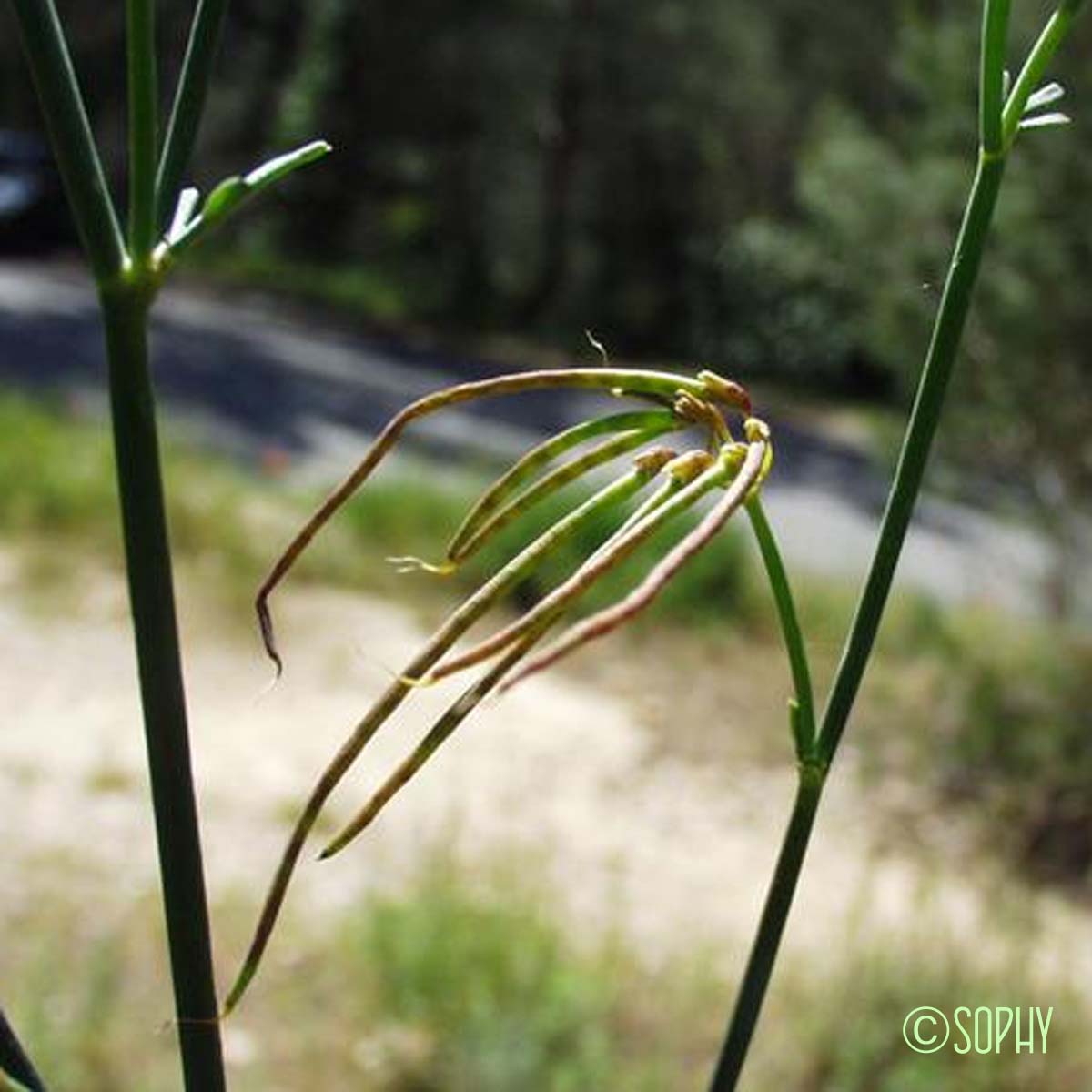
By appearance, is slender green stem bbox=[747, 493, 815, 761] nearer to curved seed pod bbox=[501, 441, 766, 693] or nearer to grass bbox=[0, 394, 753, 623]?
curved seed pod bbox=[501, 441, 766, 693]

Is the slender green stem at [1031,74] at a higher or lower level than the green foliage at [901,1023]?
higher

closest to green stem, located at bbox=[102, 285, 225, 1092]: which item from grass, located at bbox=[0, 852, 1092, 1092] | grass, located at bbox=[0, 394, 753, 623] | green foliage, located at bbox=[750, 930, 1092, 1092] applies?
grass, located at bbox=[0, 852, 1092, 1092]

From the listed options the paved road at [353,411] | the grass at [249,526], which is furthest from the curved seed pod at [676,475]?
the paved road at [353,411]

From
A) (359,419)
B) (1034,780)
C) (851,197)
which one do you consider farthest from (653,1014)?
(359,419)

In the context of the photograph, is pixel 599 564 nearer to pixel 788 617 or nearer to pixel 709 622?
pixel 788 617

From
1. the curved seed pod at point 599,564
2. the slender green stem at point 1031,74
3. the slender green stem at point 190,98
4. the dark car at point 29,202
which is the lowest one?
the dark car at point 29,202

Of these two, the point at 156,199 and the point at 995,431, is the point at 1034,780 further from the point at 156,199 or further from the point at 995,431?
the point at 156,199

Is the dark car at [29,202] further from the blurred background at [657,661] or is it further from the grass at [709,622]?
the grass at [709,622]
